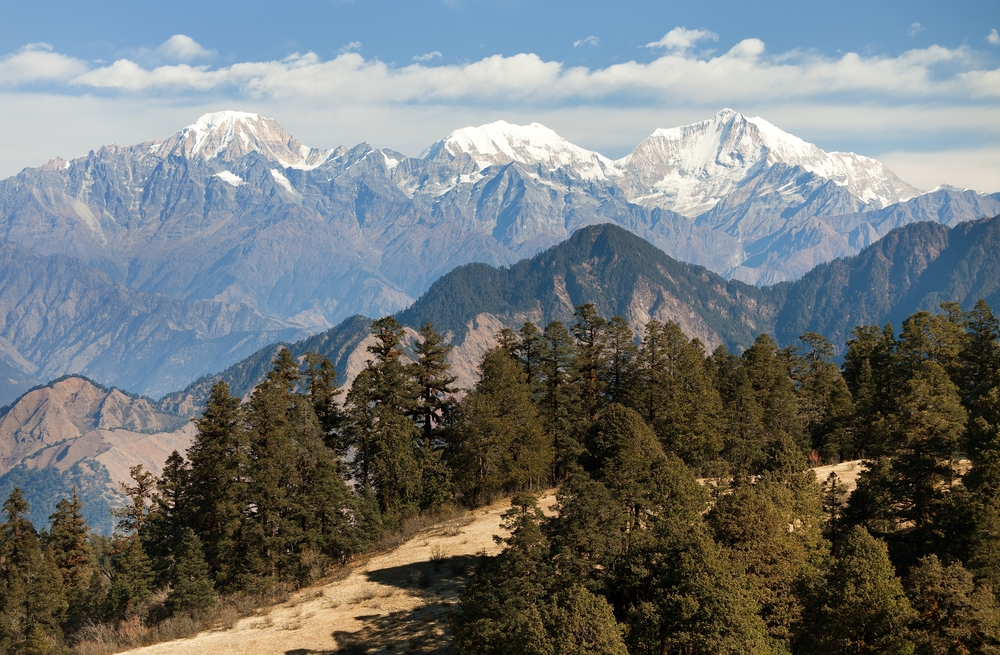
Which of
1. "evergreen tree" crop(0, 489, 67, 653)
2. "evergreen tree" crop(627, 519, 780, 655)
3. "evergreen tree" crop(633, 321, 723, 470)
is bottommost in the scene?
"evergreen tree" crop(0, 489, 67, 653)

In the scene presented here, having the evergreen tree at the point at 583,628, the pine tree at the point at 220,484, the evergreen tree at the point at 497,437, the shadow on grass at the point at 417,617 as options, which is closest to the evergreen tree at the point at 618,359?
the evergreen tree at the point at 497,437

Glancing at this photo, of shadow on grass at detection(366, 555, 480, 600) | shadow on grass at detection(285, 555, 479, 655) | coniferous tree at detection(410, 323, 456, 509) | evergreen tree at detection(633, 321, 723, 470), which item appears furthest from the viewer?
coniferous tree at detection(410, 323, 456, 509)

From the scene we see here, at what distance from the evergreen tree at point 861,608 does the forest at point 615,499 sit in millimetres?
82

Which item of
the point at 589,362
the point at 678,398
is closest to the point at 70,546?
the point at 589,362

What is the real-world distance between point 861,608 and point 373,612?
79.6 ft

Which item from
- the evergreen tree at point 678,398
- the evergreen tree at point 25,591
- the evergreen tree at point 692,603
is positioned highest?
the evergreen tree at point 678,398

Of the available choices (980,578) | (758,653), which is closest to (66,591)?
(758,653)

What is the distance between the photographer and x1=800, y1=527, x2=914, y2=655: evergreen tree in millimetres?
30766

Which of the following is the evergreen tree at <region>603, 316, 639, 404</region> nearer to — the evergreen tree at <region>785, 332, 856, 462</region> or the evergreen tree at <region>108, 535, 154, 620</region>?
the evergreen tree at <region>785, 332, 856, 462</region>

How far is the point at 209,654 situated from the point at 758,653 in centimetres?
2599

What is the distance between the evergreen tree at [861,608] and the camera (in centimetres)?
3077

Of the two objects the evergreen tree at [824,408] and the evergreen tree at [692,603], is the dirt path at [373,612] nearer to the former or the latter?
the evergreen tree at [692,603]

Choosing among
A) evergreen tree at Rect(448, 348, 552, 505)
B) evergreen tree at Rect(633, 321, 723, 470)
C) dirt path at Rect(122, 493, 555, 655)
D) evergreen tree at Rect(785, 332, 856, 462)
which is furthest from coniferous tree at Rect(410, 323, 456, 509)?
evergreen tree at Rect(785, 332, 856, 462)

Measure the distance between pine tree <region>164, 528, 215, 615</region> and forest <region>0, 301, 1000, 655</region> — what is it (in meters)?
0.17
